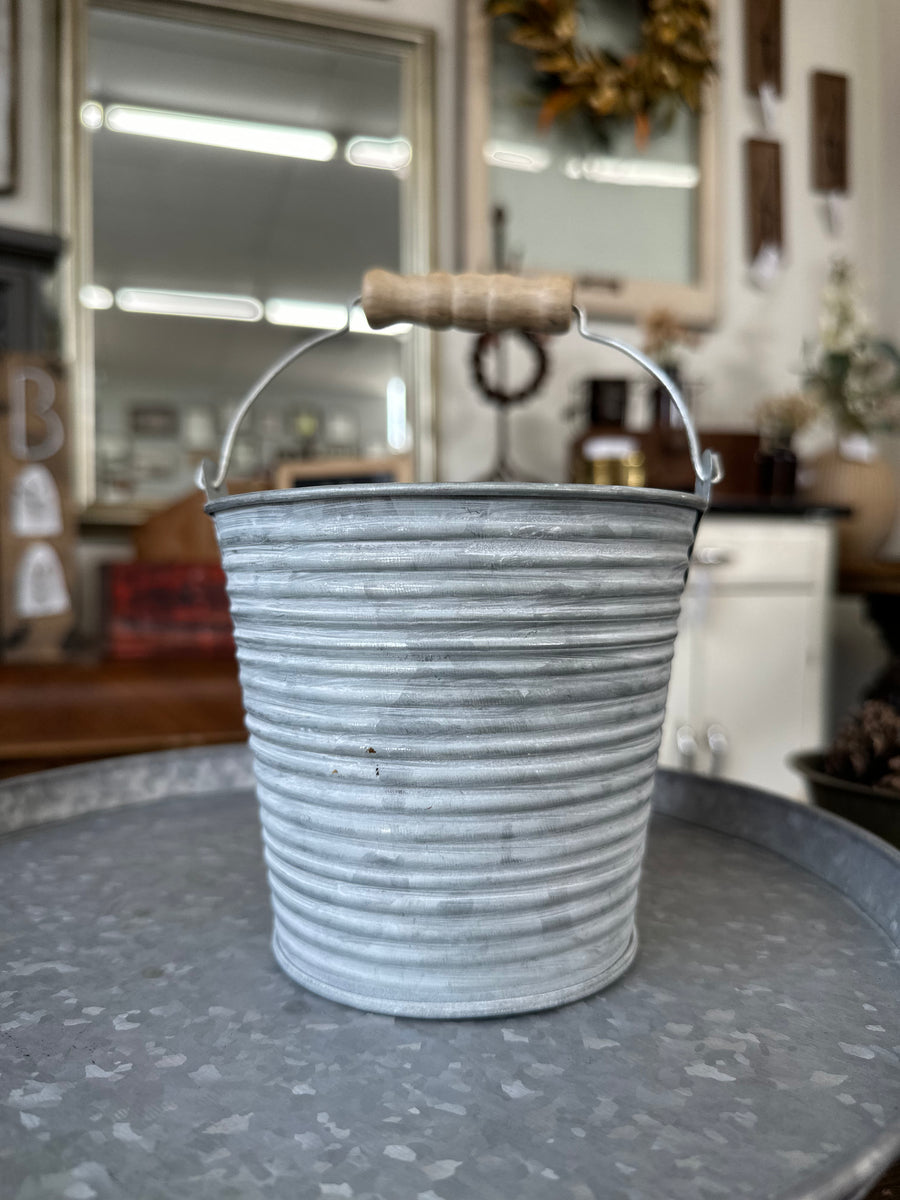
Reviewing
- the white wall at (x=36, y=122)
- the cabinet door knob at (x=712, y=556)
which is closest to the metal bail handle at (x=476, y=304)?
the cabinet door knob at (x=712, y=556)

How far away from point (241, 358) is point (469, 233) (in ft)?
1.99

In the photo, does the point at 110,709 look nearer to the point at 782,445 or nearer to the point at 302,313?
the point at 302,313

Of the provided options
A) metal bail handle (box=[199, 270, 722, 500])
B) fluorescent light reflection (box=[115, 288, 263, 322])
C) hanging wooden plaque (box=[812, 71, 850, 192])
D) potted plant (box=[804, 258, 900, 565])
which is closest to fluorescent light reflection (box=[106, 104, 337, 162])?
fluorescent light reflection (box=[115, 288, 263, 322])

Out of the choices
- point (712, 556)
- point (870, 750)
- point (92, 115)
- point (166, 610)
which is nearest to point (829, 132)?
point (712, 556)

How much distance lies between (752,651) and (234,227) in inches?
55.2

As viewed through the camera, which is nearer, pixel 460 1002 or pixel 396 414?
pixel 460 1002

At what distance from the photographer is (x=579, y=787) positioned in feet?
1.25

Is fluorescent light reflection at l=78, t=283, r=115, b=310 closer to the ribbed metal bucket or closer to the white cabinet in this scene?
A: the white cabinet

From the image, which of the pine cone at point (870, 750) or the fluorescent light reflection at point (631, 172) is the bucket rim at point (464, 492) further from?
the fluorescent light reflection at point (631, 172)

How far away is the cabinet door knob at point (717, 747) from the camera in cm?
188

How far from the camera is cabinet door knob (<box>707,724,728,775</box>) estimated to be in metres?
1.88

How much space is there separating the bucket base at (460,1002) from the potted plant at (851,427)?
80.2 inches

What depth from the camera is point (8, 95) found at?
1749mm

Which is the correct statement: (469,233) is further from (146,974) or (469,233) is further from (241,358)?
(146,974)
